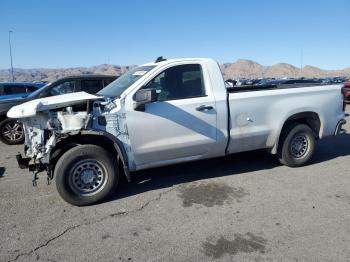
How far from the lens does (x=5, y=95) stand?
10.5 metres

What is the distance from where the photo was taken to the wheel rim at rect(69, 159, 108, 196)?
4668 mm

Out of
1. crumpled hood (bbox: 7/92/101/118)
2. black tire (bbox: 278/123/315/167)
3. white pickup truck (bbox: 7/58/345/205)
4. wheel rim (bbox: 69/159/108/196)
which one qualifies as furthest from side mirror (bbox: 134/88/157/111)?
black tire (bbox: 278/123/315/167)

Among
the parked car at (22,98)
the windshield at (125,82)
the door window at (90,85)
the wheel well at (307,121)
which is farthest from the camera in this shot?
the door window at (90,85)

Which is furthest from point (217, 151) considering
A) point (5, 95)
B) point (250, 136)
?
point (5, 95)

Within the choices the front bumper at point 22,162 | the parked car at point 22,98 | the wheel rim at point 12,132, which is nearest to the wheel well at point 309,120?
the front bumper at point 22,162

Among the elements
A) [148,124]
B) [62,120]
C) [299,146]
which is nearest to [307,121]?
[299,146]

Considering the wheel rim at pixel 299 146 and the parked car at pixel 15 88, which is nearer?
the wheel rim at pixel 299 146

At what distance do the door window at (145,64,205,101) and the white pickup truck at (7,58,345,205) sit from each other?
15mm

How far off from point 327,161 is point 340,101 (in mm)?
1190

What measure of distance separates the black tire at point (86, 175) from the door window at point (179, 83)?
122 cm

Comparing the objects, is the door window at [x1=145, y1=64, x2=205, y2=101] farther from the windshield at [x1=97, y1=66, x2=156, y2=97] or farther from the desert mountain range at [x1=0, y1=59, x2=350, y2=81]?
the desert mountain range at [x1=0, y1=59, x2=350, y2=81]

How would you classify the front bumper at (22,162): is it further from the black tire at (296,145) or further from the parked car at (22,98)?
the black tire at (296,145)

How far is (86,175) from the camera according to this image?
15.6 feet

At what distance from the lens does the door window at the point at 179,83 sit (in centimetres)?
509
